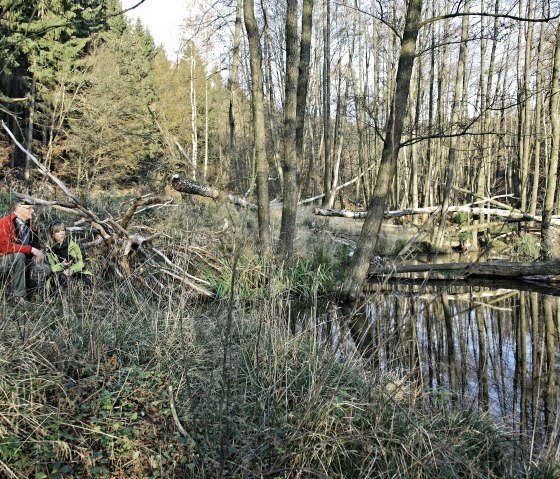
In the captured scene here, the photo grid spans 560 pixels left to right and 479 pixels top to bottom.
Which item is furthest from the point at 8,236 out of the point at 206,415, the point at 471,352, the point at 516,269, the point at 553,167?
the point at 553,167

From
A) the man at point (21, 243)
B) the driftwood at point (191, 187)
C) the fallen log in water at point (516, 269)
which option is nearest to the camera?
the man at point (21, 243)

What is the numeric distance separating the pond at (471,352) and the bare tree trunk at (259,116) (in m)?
2.78

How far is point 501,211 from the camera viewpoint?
48.2ft

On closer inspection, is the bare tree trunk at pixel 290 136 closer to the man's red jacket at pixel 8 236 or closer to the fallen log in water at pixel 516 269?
the fallen log in water at pixel 516 269

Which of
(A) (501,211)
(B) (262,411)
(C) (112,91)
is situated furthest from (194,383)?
(C) (112,91)

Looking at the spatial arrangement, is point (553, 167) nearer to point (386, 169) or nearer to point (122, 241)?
point (386, 169)

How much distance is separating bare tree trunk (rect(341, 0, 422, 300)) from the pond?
1.00 metres

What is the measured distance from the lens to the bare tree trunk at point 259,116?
8.06 meters

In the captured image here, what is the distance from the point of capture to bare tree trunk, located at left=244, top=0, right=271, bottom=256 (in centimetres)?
806

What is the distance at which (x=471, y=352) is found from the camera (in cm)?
559

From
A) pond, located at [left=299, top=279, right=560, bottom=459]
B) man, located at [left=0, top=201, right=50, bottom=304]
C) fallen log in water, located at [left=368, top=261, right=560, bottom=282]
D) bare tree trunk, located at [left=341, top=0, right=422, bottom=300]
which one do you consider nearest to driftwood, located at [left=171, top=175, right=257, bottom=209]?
bare tree trunk, located at [left=341, top=0, right=422, bottom=300]

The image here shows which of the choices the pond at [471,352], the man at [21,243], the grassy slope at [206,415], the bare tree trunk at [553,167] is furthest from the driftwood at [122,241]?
the bare tree trunk at [553,167]

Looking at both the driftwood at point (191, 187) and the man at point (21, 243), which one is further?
the driftwood at point (191, 187)

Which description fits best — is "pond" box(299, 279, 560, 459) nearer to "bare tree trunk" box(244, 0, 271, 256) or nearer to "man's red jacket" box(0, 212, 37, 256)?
"bare tree trunk" box(244, 0, 271, 256)
